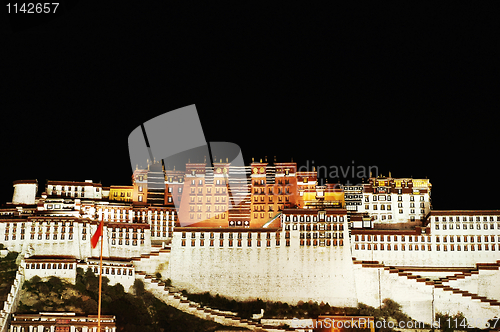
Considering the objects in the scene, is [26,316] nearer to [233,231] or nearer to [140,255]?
[140,255]

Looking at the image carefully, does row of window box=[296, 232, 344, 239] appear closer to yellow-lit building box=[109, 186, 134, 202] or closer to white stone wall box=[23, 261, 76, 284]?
white stone wall box=[23, 261, 76, 284]

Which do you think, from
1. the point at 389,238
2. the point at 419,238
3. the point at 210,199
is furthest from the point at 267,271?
the point at 419,238

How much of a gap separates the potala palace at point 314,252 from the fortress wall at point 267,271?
11 cm

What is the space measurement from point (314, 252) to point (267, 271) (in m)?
5.65

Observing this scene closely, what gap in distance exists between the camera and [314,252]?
71.7 metres

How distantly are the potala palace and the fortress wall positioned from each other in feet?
0.36

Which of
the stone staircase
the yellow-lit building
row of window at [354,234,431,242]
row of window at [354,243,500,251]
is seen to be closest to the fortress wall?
the stone staircase

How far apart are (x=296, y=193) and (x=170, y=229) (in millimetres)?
16966

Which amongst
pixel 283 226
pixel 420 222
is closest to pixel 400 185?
pixel 420 222

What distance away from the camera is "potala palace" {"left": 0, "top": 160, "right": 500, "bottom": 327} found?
225 ft

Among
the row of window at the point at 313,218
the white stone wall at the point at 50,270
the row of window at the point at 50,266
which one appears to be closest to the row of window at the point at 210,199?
the row of window at the point at 313,218

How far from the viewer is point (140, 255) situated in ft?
243

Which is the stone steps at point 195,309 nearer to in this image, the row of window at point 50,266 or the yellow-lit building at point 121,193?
the row of window at point 50,266

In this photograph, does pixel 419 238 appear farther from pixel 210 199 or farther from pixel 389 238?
pixel 210 199
